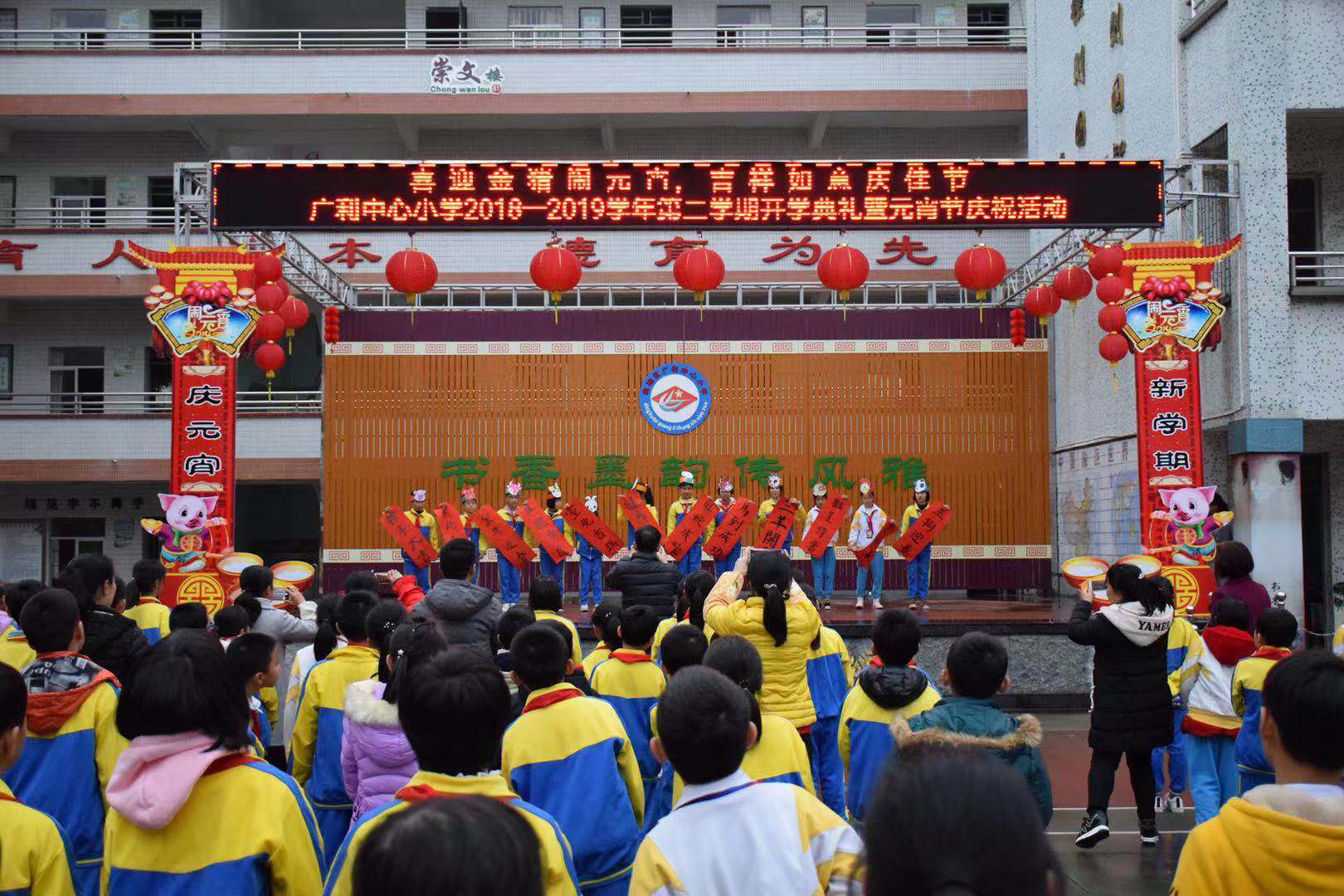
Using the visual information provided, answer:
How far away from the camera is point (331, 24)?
74.9ft

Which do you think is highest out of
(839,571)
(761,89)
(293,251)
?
(761,89)

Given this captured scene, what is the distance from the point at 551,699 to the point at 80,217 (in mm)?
19164

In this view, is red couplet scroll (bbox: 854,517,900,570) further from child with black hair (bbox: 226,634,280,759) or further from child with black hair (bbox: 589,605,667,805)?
child with black hair (bbox: 226,634,280,759)

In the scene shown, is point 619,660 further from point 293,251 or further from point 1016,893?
point 293,251

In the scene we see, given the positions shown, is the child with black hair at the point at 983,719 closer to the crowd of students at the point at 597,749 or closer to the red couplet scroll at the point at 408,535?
the crowd of students at the point at 597,749

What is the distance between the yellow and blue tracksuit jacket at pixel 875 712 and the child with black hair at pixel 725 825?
1906 millimetres

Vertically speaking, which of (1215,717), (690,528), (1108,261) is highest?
(1108,261)

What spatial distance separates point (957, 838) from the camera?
1.53 metres

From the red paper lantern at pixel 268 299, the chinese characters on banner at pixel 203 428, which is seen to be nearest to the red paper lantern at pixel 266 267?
the red paper lantern at pixel 268 299

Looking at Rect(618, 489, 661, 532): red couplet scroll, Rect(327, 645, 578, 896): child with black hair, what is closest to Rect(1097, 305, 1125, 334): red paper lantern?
Rect(618, 489, 661, 532): red couplet scroll

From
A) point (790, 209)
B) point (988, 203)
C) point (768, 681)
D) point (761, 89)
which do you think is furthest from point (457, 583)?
point (761, 89)

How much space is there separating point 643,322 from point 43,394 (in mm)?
9725

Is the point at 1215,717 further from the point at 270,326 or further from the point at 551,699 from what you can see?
the point at 270,326

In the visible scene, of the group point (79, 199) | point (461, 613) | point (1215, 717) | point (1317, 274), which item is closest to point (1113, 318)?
point (1317, 274)
